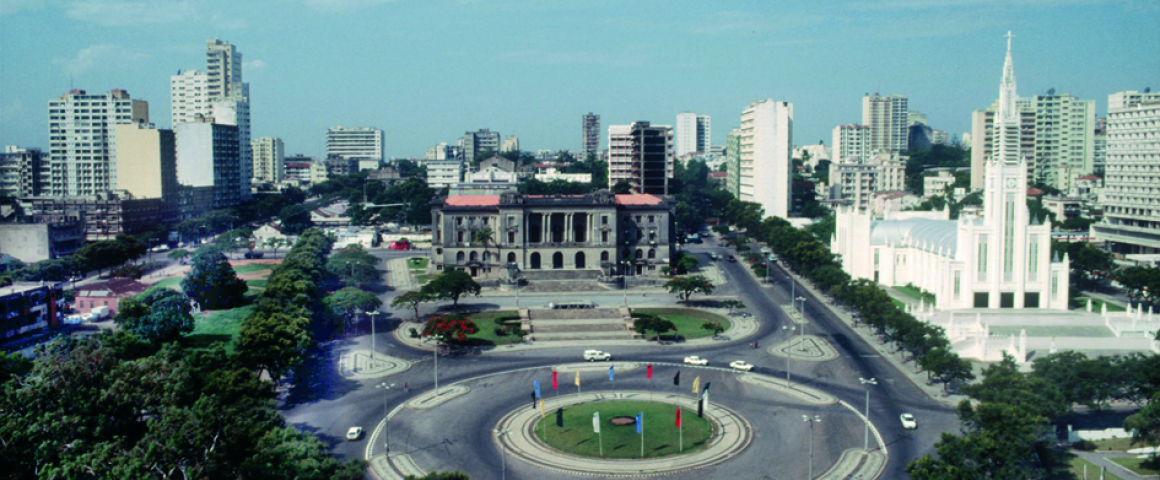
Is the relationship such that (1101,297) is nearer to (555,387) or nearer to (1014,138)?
(1014,138)

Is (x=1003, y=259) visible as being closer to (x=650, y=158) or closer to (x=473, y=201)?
(x=473, y=201)

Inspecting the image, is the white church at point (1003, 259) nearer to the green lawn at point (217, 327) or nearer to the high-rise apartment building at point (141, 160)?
the green lawn at point (217, 327)

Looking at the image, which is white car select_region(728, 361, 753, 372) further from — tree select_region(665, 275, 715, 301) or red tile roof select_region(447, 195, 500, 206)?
red tile roof select_region(447, 195, 500, 206)

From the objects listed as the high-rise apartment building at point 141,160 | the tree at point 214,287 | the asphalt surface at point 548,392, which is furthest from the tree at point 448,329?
the high-rise apartment building at point 141,160

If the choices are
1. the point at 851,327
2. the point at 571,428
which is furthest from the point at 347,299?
the point at 851,327

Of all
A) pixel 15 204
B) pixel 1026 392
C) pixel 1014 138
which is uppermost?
pixel 1014 138

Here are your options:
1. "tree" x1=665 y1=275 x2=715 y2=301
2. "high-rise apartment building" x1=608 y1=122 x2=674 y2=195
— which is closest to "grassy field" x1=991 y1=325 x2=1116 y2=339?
"tree" x1=665 y1=275 x2=715 y2=301

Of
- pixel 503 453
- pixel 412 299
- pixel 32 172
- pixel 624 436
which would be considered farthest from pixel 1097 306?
pixel 32 172
